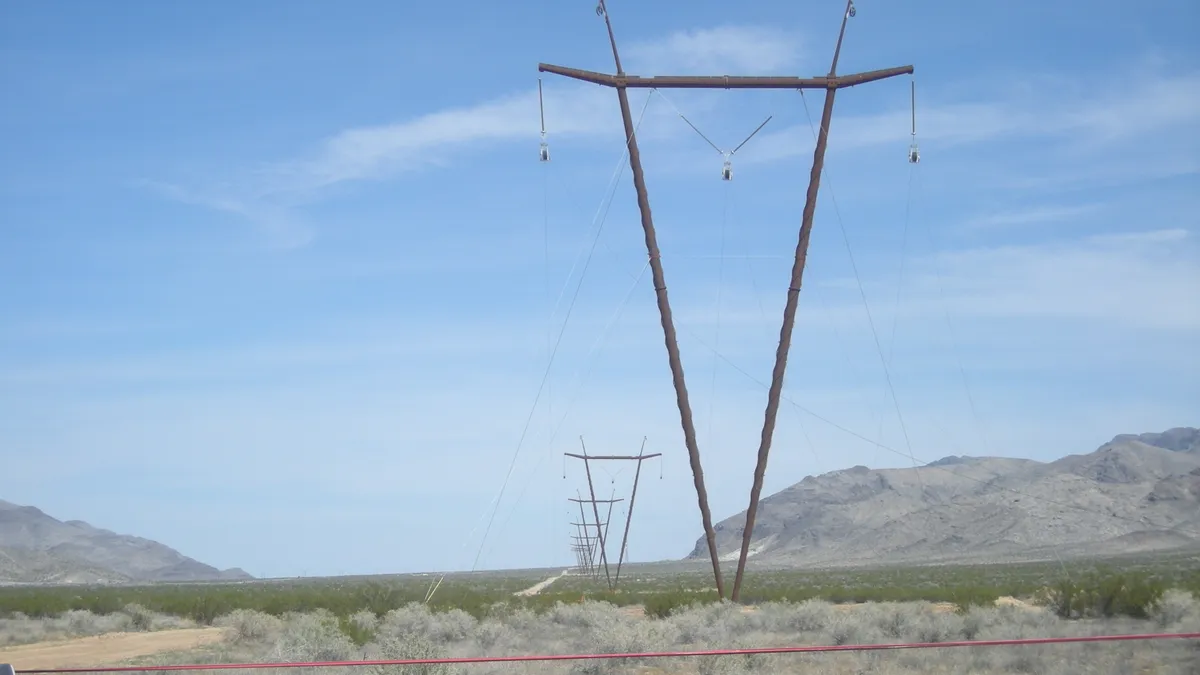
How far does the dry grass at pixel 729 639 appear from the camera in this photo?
684 inches

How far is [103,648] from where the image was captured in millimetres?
29828

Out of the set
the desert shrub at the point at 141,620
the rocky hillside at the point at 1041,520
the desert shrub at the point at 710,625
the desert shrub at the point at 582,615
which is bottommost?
the desert shrub at the point at 710,625

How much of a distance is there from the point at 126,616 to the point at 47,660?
16.8 meters

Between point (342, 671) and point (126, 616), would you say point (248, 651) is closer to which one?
point (342, 671)

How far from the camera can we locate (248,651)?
2711cm

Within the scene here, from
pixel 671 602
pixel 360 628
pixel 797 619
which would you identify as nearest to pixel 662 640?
pixel 797 619

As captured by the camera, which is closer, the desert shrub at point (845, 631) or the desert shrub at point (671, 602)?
the desert shrub at point (845, 631)

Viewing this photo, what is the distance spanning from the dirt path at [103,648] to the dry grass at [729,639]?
1110 mm

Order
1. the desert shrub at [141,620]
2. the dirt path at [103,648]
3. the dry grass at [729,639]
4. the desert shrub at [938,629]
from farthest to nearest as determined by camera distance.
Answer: the desert shrub at [141,620] → the dirt path at [103,648] → the desert shrub at [938,629] → the dry grass at [729,639]

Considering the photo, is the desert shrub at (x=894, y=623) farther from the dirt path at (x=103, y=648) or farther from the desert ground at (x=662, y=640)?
the dirt path at (x=103, y=648)

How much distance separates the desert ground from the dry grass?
0.13ft

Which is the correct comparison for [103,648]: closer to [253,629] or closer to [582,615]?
[253,629]

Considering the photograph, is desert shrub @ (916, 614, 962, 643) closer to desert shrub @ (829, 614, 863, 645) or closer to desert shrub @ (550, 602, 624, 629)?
desert shrub @ (829, 614, 863, 645)

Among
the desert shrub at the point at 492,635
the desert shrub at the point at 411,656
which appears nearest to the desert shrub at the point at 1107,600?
the desert shrub at the point at 492,635
